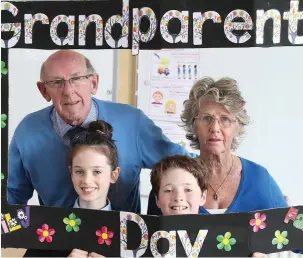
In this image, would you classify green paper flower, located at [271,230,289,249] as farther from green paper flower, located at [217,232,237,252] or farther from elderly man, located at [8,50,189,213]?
elderly man, located at [8,50,189,213]

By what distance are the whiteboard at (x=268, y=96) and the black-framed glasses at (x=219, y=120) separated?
0.22 ft

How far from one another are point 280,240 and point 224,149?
0.36 m

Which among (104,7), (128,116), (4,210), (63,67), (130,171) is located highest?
(104,7)

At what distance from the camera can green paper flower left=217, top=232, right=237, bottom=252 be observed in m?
1.76

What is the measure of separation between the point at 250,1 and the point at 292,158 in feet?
1.69

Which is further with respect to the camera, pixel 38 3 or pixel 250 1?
pixel 38 3

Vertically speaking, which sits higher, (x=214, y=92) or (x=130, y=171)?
(x=214, y=92)

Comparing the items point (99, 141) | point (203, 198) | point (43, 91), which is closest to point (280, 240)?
point (203, 198)

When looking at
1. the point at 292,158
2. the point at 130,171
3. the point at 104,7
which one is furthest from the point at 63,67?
the point at 292,158

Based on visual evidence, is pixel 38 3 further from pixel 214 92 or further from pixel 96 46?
pixel 214 92

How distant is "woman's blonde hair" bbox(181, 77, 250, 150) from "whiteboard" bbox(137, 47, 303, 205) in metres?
0.02

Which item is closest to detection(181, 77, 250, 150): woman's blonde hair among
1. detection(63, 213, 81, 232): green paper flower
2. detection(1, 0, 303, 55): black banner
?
detection(1, 0, 303, 55): black banner

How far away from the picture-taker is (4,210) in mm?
1879

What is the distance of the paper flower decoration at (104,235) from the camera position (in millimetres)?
1797
